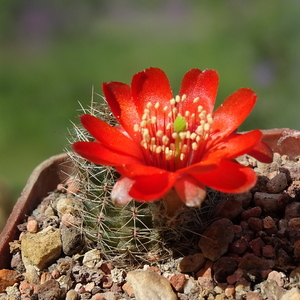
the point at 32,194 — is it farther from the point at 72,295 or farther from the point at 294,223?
the point at 294,223

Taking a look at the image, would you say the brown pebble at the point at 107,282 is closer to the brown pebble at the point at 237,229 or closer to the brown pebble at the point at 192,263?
the brown pebble at the point at 192,263

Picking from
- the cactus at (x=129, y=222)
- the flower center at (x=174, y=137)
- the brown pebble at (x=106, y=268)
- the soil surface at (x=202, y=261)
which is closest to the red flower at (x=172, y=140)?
the flower center at (x=174, y=137)

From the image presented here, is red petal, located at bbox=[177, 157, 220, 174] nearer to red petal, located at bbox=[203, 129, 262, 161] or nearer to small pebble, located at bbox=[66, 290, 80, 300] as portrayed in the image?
red petal, located at bbox=[203, 129, 262, 161]

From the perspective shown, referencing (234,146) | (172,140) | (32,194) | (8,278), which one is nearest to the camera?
(234,146)

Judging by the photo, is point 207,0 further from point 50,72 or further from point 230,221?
point 230,221

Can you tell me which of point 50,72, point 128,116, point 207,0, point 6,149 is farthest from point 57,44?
point 128,116

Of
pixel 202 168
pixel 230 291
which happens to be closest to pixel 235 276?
pixel 230 291
